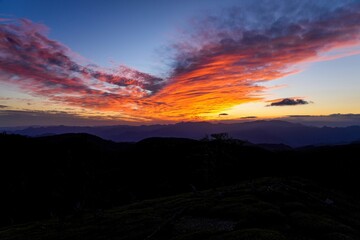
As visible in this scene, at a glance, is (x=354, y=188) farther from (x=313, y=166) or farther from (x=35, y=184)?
(x=35, y=184)

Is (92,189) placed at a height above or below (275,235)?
below

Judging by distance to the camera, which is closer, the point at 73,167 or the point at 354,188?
the point at 73,167

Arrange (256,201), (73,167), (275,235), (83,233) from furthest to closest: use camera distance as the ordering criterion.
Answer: (73,167)
(256,201)
(83,233)
(275,235)

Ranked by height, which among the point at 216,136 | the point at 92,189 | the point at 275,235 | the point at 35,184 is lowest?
the point at 35,184

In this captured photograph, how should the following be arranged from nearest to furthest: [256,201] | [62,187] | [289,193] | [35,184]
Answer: [256,201] < [289,193] < [62,187] < [35,184]

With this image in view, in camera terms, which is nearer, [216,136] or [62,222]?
[62,222]

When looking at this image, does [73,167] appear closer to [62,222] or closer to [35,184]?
[62,222]

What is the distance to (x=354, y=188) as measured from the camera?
13312 cm

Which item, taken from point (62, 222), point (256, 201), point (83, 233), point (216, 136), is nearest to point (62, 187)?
point (62, 222)

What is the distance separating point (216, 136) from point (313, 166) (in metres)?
119

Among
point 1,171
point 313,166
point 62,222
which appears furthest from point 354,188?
point 1,171

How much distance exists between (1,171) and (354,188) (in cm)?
19186

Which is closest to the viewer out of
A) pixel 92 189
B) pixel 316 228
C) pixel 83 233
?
pixel 316 228

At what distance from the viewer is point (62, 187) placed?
130 m
